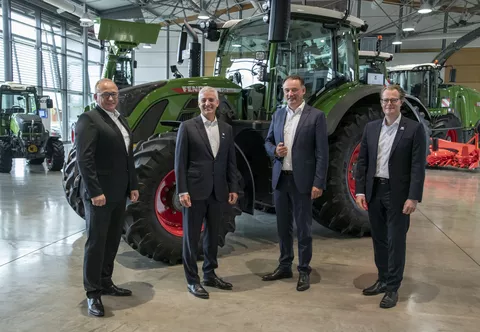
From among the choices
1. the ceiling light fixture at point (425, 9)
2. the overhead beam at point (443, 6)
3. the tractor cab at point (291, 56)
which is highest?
the overhead beam at point (443, 6)

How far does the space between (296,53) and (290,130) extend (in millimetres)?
1588

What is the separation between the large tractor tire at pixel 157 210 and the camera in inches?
143

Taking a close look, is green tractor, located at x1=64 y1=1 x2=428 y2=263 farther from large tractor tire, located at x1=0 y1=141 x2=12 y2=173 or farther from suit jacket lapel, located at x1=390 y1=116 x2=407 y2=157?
large tractor tire, located at x1=0 y1=141 x2=12 y2=173

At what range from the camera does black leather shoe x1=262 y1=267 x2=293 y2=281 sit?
3576mm

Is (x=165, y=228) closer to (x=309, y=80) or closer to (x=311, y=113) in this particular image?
(x=311, y=113)

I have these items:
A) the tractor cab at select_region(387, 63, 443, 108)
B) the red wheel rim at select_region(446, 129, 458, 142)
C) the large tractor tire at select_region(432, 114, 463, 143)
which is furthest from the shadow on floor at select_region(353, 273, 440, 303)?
the red wheel rim at select_region(446, 129, 458, 142)

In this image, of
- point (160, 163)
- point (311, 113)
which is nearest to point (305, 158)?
point (311, 113)

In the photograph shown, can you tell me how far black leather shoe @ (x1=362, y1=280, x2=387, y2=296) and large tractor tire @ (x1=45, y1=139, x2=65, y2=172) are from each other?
8238 millimetres

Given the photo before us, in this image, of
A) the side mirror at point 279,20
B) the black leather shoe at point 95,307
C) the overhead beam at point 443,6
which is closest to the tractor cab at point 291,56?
the side mirror at point 279,20

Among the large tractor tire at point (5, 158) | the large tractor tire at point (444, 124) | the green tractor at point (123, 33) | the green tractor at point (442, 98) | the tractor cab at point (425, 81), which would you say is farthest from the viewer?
the tractor cab at point (425, 81)

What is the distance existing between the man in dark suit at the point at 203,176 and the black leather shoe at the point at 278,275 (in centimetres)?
53

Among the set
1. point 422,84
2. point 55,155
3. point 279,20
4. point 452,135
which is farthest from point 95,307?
point 452,135

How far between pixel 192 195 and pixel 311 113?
1.08 metres

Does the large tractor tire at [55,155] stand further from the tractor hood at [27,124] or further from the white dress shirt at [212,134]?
the white dress shirt at [212,134]
